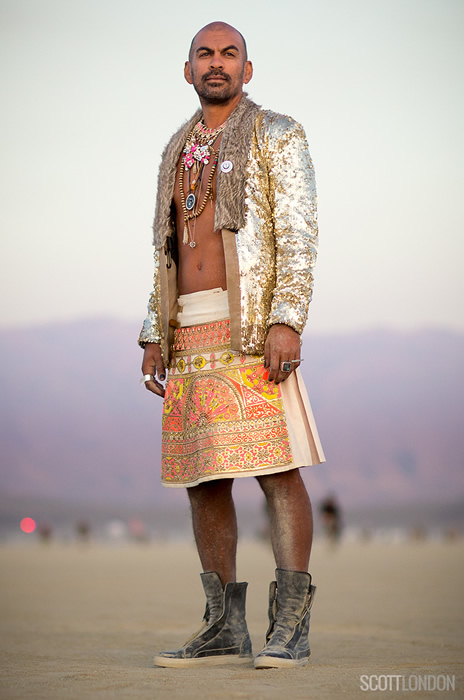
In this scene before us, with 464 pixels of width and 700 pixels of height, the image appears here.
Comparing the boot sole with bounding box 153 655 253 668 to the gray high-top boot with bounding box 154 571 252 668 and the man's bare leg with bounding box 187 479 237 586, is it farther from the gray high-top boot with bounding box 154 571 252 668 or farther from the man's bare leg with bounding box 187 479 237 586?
the man's bare leg with bounding box 187 479 237 586

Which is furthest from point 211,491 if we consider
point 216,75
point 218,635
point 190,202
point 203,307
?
point 216,75

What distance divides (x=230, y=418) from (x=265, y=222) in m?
0.87

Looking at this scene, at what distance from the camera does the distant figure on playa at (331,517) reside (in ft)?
78.0

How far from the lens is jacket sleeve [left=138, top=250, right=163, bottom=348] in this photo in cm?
440

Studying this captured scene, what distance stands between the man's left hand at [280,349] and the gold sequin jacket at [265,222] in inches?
1.4

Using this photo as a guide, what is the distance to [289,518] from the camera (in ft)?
12.4

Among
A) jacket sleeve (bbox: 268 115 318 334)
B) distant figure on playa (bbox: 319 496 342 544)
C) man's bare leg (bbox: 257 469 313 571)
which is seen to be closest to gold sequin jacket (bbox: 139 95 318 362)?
jacket sleeve (bbox: 268 115 318 334)

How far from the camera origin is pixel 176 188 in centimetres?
436

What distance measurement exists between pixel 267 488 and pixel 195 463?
33 cm

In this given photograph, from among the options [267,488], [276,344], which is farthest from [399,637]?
[276,344]

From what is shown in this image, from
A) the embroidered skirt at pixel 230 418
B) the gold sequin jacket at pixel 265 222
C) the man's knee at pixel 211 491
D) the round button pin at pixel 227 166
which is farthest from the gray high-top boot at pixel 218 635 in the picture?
the round button pin at pixel 227 166

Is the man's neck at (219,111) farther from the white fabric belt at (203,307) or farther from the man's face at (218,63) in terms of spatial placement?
the white fabric belt at (203,307)

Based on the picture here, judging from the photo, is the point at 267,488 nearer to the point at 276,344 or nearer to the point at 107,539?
the point at 276,344

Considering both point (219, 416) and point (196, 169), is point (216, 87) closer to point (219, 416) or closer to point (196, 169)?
point (196, 169)
